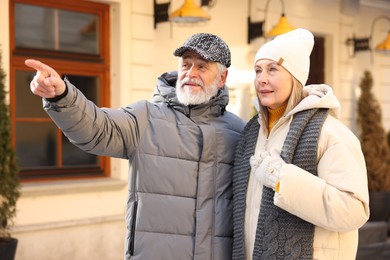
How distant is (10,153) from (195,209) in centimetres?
301

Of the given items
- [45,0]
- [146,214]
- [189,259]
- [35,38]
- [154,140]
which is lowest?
[189,259]

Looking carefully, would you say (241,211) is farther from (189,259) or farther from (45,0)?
(45,0)

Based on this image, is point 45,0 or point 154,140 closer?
point 154,140

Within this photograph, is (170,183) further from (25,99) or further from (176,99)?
(25,99)

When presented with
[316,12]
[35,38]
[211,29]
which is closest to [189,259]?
[35,38]

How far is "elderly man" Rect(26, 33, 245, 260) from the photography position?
8.35ft

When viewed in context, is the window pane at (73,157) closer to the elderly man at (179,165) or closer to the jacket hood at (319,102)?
the elderly man at (179,165)

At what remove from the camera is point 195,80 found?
106 inches

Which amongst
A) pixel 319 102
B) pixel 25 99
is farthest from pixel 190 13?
pixel 319 102

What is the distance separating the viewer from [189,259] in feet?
8.41

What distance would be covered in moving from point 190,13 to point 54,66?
4.78ft

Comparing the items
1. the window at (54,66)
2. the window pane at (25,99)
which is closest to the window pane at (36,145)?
the window at (54,66)

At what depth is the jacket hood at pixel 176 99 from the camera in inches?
106

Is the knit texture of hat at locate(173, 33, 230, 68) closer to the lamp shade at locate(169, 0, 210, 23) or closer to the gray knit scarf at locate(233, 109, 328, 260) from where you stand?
the gray knit scarf at locate(233, 109, 328, 260)
